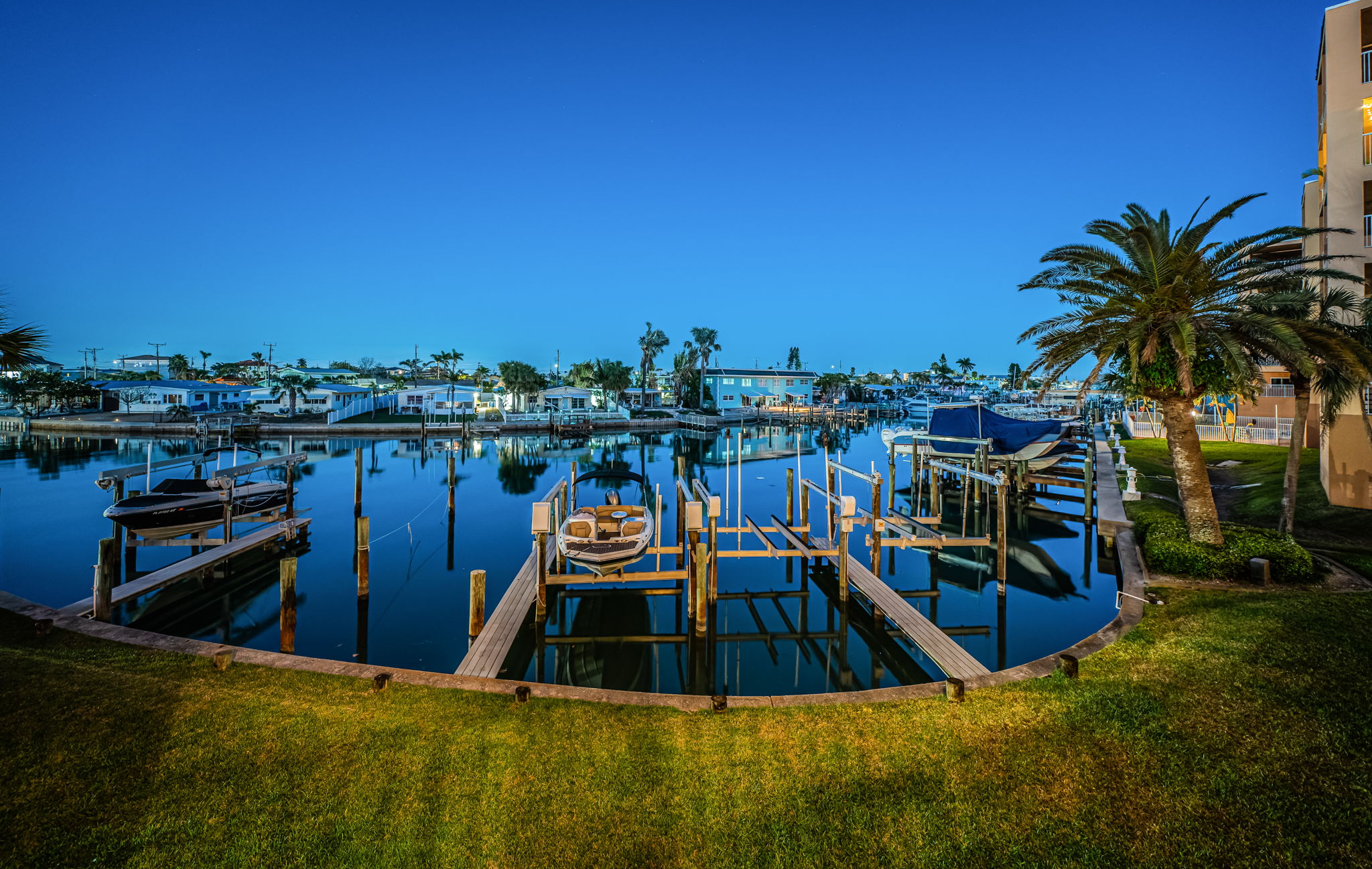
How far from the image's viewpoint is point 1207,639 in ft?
28.7

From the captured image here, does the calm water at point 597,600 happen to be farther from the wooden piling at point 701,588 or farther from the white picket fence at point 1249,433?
the white picket fence at point 1249,433

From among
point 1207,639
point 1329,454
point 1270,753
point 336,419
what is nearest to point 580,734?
point 1270,753

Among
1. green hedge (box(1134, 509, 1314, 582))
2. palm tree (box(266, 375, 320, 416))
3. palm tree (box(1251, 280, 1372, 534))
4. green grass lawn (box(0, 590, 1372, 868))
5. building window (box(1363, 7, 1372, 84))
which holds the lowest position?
green grass lawn (box(0, 590, 1372, 868))

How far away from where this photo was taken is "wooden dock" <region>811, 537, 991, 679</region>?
9177 millimetres

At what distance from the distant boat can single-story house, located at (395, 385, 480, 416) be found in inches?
2691

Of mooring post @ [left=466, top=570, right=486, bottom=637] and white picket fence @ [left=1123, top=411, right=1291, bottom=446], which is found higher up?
white picket fence @ [left=1123, top=411, right=1291, bottom=446]

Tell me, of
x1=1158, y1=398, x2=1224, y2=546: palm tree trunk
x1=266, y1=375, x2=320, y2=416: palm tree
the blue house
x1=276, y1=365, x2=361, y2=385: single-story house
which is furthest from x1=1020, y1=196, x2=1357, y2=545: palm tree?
x1=276, y1=365, x2=361, y2=385: single-story house

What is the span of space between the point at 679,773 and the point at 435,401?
263 ft

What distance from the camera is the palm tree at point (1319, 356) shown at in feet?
37.6

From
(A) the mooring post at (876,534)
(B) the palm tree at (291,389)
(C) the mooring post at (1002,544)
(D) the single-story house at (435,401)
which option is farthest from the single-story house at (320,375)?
(C) the mooring post at (1002,544)

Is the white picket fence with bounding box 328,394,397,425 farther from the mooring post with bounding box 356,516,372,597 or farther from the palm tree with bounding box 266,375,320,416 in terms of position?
the mooring post with bounding box 356,516,372,597

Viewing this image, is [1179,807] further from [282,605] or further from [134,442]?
[134,442]

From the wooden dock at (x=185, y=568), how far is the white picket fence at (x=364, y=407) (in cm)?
5589

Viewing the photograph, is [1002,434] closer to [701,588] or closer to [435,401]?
[701,588]
